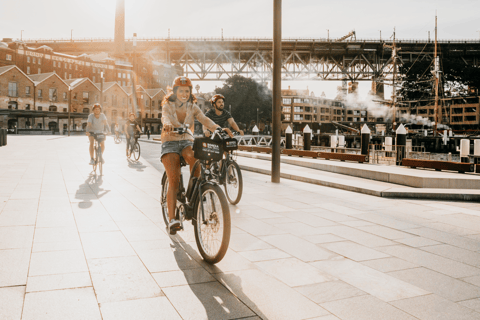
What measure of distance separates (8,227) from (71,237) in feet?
3.23

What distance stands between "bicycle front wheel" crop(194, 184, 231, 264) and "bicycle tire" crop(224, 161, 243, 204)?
3.13m

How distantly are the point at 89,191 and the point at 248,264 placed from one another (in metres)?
5.44

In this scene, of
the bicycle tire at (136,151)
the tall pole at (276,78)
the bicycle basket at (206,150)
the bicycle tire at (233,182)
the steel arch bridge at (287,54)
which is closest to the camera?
the bicycle basket at (206,150)

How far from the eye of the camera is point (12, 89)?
219 ft

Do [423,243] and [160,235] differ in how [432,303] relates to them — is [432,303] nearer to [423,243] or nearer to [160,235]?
[423,243]

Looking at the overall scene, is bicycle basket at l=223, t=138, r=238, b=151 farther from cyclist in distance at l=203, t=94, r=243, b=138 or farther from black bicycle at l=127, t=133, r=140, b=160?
black bicycle at l=127, t=133, r=140, b=160

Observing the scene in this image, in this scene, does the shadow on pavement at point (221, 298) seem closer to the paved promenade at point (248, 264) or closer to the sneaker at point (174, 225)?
the paved promenade at point (248, 264)

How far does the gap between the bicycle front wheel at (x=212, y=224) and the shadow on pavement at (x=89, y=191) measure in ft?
10.9

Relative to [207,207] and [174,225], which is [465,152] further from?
[207,207]

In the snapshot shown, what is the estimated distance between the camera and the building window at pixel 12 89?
6644cm

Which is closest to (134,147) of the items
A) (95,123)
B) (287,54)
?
(95,123)

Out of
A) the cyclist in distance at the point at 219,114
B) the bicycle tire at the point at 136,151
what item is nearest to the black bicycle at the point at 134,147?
the bicycle tire at the point at 136,151

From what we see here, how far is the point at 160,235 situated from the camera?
528 centimetres

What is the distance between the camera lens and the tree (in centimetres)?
7431
